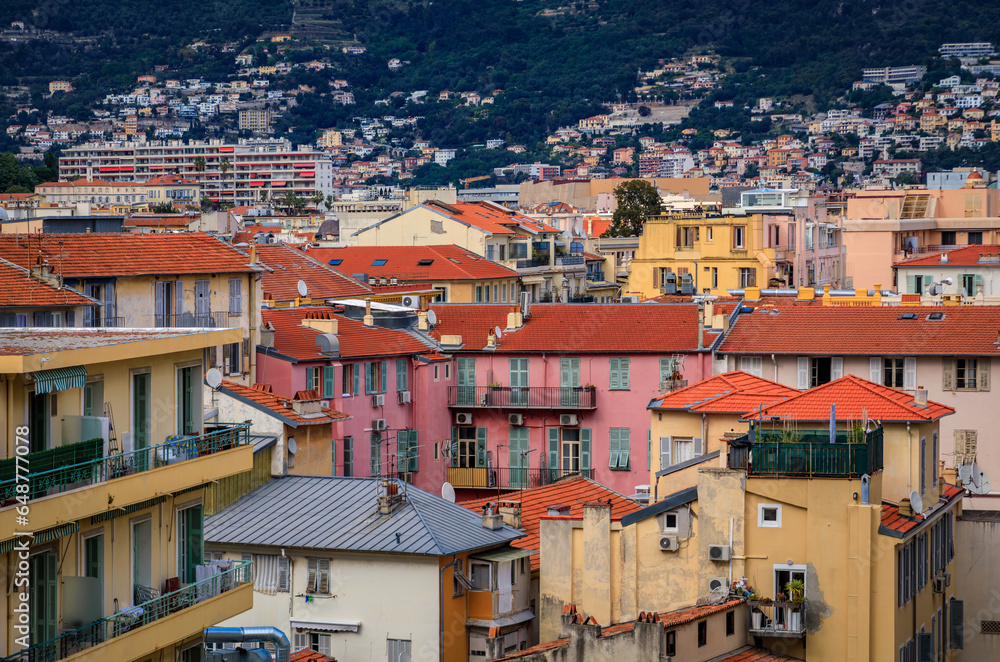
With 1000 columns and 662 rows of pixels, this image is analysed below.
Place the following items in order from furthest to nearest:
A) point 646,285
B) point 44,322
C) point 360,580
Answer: point 646,285
point 44,322
point 360,580

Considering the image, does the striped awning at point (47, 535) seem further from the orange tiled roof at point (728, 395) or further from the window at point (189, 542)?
the orange tiled roof at point (728, 395)

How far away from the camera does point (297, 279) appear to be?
62469mm

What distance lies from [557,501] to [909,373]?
16.4 metres

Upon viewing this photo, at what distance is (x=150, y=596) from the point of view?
2034cm

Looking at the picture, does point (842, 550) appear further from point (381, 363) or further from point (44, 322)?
point (381, 363)

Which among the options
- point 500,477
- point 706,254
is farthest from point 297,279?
point 706,254

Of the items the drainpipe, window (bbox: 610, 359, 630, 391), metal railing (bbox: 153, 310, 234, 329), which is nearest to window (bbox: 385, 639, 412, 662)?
the drainpipe

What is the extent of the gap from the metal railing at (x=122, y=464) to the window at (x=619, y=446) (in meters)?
28.6

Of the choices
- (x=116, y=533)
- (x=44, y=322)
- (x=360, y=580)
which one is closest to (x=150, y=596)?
(x=116, y=533)

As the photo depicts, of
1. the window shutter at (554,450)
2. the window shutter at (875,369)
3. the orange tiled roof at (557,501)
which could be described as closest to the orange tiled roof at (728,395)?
the orange tiled roof at (557,501)

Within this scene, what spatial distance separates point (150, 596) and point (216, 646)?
5666 mm

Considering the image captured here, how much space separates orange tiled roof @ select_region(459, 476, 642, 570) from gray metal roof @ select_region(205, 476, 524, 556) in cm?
165

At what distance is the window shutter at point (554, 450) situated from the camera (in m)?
51.1

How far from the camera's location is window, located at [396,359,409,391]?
1916 inches
